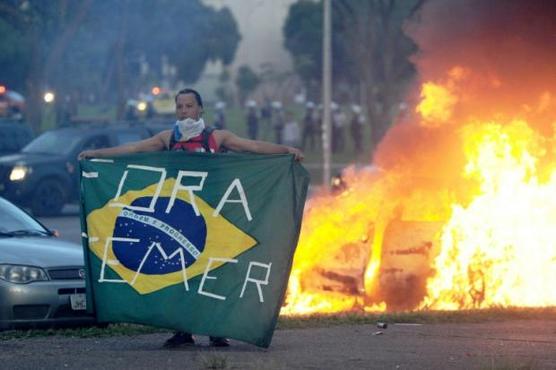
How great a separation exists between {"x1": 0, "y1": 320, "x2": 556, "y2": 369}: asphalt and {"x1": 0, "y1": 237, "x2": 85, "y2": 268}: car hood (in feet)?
2.85

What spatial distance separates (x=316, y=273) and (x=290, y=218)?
3.99 metres

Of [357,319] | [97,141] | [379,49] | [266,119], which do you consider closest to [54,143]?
[97,141]

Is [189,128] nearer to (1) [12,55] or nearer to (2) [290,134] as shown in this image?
(2) [290,134]

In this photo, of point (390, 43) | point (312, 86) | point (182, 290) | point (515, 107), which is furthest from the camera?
point (312, 86)

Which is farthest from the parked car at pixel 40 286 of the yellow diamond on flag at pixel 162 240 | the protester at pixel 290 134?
the protester at pixel 290 134

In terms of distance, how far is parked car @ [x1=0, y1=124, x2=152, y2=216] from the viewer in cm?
2634

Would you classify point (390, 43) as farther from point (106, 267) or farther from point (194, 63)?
point (194, 63)

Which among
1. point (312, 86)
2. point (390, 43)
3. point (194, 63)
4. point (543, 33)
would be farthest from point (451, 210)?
point (194, 63)

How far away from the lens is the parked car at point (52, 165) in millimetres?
26344

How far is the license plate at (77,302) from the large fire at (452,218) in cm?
276

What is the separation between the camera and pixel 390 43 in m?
35.3

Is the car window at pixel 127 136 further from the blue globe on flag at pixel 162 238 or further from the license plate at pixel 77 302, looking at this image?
the blue globe on flag at pixel 162 238

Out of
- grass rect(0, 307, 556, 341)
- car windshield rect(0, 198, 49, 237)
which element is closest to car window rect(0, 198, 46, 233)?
car windshield rect(0, 198, 49, 237)

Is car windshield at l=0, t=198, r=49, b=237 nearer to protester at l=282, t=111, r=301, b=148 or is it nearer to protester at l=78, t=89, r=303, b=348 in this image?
protester at l=78, t=89, r=303, b=348
